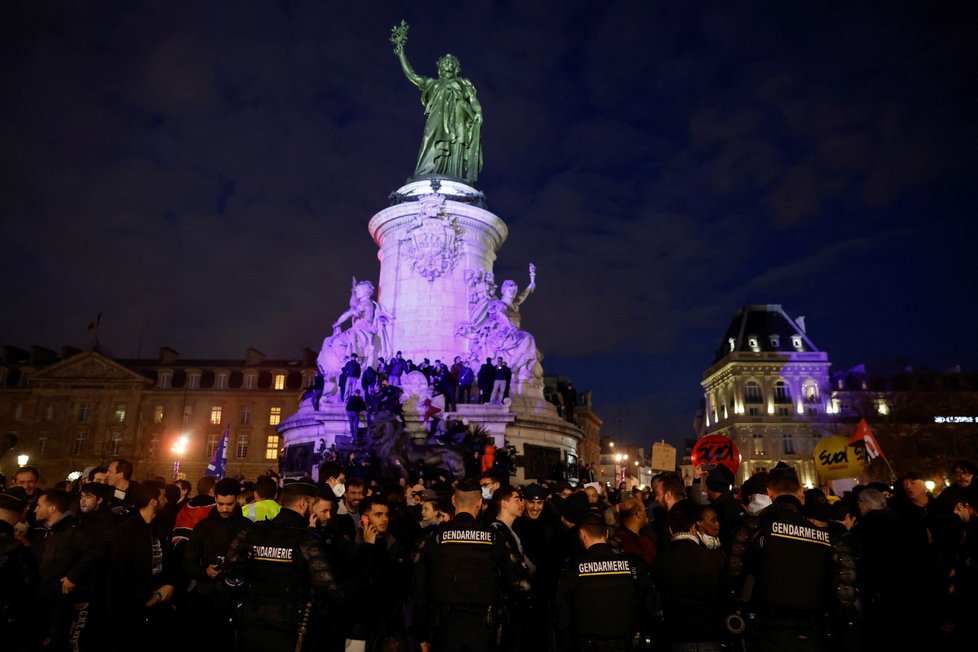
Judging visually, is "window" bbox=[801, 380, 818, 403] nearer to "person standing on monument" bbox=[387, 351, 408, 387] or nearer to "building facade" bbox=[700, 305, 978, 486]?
"building facade" bbox=[700, 305, 978, 486]

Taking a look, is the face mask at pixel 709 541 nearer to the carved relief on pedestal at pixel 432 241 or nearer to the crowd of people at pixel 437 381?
the crowd of people at pixel 437 381

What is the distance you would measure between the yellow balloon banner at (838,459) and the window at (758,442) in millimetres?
52579

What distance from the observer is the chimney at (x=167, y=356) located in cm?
6588

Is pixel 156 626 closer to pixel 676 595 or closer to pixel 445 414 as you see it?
pixel 676 595

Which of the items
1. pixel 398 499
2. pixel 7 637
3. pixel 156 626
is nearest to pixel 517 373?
pixel 398 499

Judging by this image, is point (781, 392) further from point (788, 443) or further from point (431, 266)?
point (431, 266)

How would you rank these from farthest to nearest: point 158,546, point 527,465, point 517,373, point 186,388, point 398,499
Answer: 1. point 186,388
2. point 517,373
3. point 527,465
4. point 398,499
5. point 158,546

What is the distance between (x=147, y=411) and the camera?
203 feet

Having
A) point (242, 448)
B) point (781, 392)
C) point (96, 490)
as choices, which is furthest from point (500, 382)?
point (781, 392)

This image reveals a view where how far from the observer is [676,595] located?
5539mm

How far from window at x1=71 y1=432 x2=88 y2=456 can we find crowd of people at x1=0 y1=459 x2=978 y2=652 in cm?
6206

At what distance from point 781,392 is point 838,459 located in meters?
56.4

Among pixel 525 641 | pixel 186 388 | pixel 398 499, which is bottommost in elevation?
pixel 525 641

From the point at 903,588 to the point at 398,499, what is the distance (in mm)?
5922
